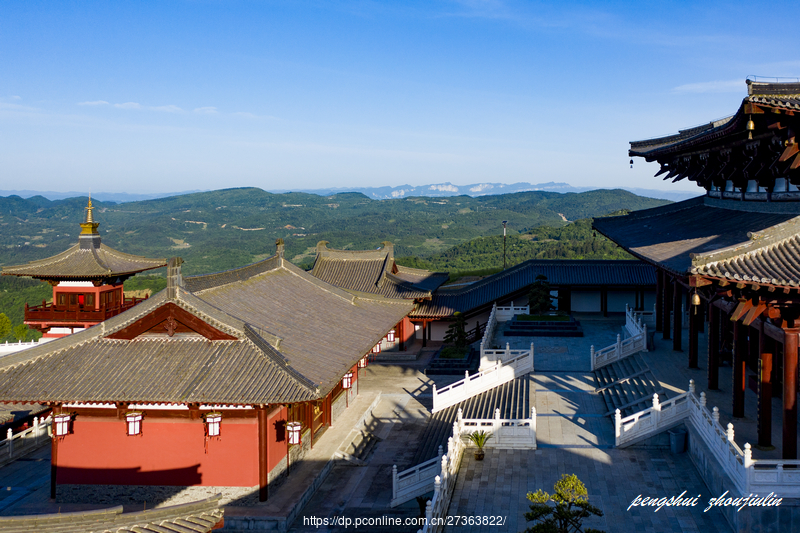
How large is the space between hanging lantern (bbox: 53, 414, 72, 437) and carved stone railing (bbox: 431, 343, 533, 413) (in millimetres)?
11081

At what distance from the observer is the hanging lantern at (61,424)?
49.3 ft

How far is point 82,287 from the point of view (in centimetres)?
3114

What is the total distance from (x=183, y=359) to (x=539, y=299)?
20514 mm

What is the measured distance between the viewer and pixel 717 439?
13.1 metres

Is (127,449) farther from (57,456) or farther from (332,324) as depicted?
(332,324)

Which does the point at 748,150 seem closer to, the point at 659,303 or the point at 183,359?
the point at 659,303

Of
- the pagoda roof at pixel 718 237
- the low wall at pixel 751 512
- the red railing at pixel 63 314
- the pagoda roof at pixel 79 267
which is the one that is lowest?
the low wall at pixel 751 512

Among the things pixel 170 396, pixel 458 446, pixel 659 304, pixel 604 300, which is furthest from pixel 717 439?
pixel 604 300

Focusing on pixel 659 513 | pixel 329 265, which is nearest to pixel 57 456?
pixel 659 513

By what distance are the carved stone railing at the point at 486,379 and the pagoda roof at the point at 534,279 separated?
11.3 meters

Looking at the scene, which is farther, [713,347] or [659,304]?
[659,304]

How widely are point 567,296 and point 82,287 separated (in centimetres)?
2529

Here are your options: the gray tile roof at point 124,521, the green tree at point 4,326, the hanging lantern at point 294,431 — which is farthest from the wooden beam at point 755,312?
the green tree at point 4,326

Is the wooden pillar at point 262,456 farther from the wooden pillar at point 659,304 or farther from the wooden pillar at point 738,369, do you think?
the wooden pillar at point 659,304
